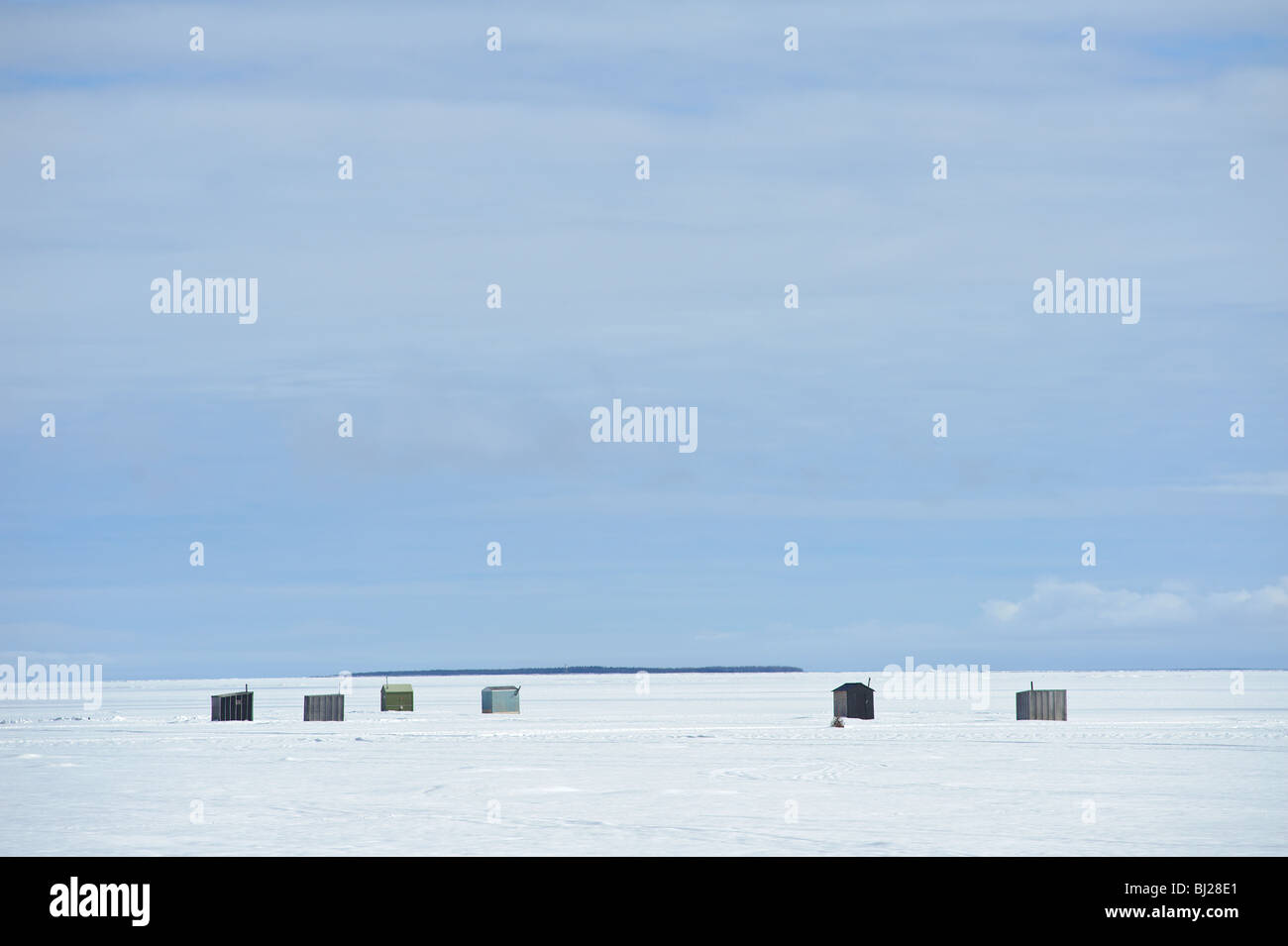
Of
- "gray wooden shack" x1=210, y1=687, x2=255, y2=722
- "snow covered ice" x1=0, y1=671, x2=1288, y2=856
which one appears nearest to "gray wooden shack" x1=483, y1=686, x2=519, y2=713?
"gray wooden shack" x1=210, y1=687, x2=255, y2=722

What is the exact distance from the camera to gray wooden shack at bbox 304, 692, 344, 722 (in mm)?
69062

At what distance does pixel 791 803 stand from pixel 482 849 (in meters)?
8.56

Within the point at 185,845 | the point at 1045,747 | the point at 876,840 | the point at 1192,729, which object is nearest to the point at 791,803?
the point at 876,840

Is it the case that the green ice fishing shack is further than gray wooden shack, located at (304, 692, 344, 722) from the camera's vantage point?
Yes

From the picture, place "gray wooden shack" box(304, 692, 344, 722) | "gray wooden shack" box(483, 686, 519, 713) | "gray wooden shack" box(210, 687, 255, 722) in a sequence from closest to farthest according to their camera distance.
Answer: "gray wooden shack" box(304, 692, 344, 722)
"gray wooden shack" box(210, 687, 255, 722)
"gray wooden shack" box(483, 686, 519, 713)

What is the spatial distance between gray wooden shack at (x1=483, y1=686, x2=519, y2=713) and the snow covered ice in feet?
60.9

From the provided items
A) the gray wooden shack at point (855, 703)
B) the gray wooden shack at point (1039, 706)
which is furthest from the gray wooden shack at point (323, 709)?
the gray wooden shack at point (1039, 706)

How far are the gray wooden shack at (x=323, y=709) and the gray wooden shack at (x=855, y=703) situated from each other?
2501 cm
